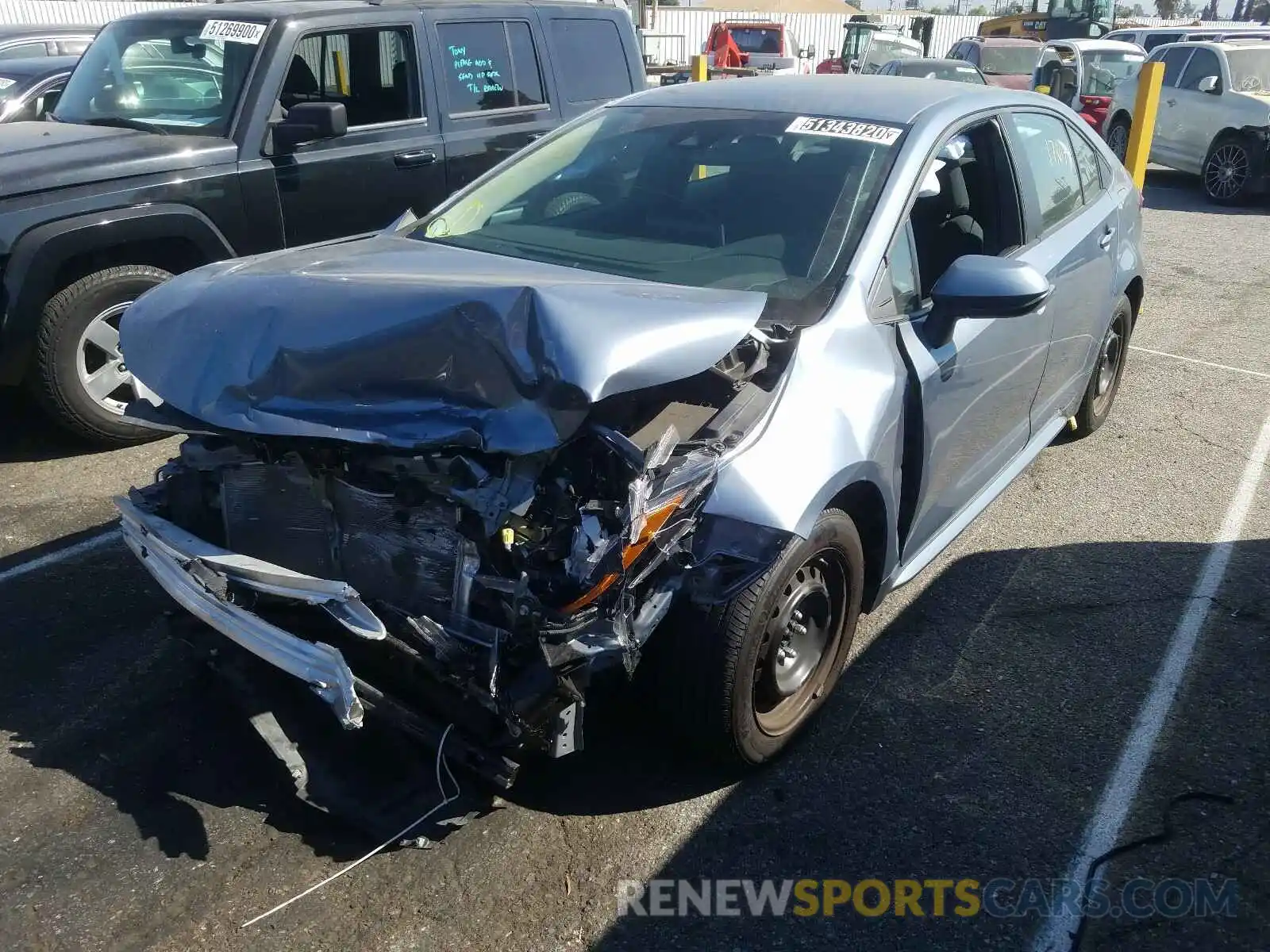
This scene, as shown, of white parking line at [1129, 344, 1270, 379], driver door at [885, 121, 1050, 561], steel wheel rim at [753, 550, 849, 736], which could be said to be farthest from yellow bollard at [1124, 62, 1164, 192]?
steel wheel rim at [753, 550, 849, 736]

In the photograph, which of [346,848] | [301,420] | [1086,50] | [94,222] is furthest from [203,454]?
[1086,50]

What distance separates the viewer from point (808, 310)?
10.1 ft

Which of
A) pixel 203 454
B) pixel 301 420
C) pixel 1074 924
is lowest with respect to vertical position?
pixel 1074 924

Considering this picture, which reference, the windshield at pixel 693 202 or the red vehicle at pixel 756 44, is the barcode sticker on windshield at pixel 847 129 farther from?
the red vehicle at pixel 756 44

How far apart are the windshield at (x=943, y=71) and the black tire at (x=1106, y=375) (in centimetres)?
1214

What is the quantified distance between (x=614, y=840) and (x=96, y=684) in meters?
1.78

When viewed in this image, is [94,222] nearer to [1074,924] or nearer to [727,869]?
[727,869]

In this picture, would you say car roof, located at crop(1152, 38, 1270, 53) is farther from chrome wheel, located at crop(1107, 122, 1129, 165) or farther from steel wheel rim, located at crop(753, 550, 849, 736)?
steel wheel rim, located at crop(753, 550, 849, 736)

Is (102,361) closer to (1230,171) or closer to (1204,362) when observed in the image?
(1204,362)

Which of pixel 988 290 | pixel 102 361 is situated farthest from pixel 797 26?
pixel 988 290

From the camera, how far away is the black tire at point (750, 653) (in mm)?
2711

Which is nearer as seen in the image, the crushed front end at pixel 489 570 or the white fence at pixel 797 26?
the crushed front end at pixel 489 570

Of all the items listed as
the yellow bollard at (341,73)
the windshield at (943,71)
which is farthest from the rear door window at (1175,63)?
the yellow bollard at (341,73)

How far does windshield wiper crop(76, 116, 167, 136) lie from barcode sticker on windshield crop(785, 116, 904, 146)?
3.61 meters
